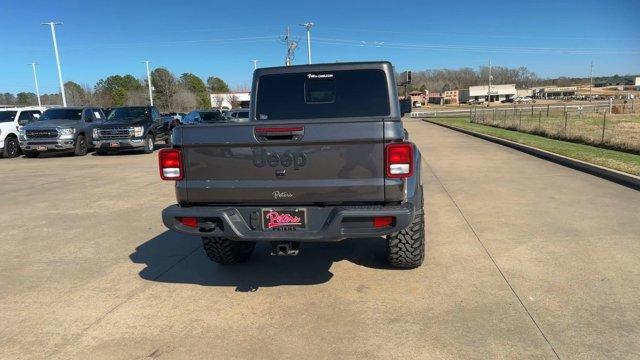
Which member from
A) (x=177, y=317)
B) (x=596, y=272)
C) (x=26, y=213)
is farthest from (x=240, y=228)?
(x=26, y=213)

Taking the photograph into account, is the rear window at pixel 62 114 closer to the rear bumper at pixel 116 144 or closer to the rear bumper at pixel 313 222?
the rear bumper at pixel 116 144

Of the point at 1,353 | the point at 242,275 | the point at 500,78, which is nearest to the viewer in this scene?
the point at 1,353

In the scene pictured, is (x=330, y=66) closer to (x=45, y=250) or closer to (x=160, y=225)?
(x=160, y=225)

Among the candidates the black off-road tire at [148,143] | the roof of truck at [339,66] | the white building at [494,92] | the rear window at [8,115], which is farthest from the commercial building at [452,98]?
the roof of truck at [339,66]

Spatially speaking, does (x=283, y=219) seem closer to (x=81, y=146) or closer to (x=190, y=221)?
(x=190, y=221)

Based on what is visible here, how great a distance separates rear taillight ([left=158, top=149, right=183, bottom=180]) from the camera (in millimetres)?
4008

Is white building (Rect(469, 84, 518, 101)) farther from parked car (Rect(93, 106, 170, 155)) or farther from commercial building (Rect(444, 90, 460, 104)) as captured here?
parked car (Rect(93, 106, 170, 155))

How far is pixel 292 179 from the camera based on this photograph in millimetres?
3834

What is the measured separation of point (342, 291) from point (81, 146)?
55.6 feet

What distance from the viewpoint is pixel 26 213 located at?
8.06 metres

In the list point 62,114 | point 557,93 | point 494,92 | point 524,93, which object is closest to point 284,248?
point 62,114

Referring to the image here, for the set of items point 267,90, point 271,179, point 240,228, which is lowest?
point 240,228

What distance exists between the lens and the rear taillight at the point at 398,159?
3.67 m

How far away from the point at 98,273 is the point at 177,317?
1.64 metres
